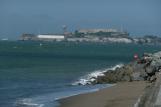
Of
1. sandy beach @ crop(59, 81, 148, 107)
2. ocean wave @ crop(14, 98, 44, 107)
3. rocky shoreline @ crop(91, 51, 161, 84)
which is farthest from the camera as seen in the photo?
rocky shoreline @ crop(91, 51, 161, 84)

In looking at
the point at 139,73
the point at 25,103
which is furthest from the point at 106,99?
the point at 139,73

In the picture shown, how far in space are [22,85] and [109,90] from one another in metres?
7.35

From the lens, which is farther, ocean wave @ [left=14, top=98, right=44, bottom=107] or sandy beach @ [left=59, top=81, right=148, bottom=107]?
ocean wave @ [left=14, top=98, right=44, bottom=107]

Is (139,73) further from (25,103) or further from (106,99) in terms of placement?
(25,103)

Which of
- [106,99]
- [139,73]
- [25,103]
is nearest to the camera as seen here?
[25,103]

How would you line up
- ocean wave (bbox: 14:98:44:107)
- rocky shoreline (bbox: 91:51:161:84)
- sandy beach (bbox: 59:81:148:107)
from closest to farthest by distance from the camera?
sandy beach (bbox: 59:81:148:107), ocean wave (bbox: 14:98:44:107), rocky shoreline (bbox: 91:51:161:84)

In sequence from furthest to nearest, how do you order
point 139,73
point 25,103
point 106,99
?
1. point 139,73
2. point 106,99
3. point 25,103

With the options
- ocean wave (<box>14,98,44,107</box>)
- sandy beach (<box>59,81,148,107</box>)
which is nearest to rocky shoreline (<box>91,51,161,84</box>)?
sandy beach (<box>59,81,148,107</box>)

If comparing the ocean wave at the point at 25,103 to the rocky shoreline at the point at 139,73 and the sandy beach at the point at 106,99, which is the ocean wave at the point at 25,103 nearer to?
the sandy beach at the point at 106,99

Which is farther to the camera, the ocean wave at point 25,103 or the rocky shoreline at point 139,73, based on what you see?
the rocky shoreline at point 139,73

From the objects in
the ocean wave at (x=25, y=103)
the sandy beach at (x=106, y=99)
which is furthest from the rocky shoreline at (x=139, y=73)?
the ocean wave at (x=25, y=103)

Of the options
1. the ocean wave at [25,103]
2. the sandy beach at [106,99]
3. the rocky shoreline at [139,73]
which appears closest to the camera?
the sandy beach at [106,99]

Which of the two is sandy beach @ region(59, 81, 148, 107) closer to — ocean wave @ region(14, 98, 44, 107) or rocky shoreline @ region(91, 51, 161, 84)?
ocean wave @ region(14, 98, 44, 107)

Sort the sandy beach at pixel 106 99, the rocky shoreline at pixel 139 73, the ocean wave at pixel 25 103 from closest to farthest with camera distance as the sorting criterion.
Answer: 1. the sandy beach at pixel 106 99
2. the ocean wave at pixel 25 103
3. the rocky shoreline at pixel 139 73
